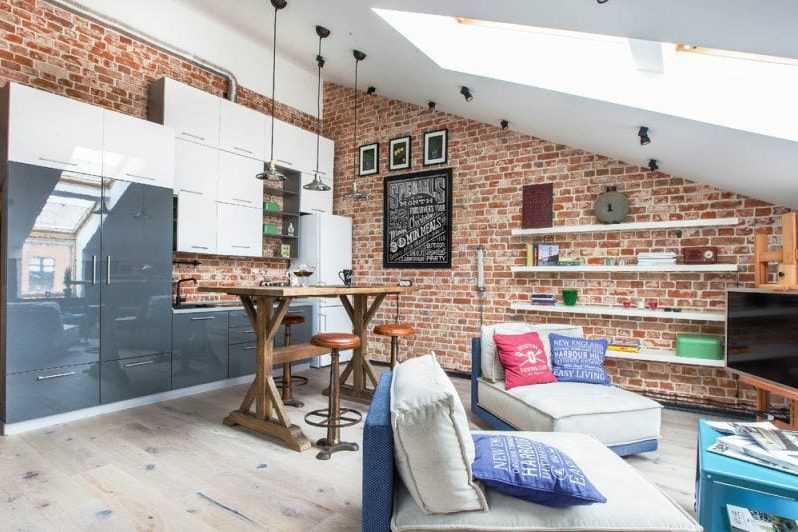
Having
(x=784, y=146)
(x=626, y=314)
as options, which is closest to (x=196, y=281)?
(x=626, y=314)

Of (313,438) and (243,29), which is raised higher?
(243,29)

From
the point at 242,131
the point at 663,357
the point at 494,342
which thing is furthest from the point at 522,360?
the point at 242,131

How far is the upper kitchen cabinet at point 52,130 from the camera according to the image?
3064 mm

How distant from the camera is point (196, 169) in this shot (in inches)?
169

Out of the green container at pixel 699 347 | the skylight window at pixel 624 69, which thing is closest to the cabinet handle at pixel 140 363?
the skylight window at pixel 624 69

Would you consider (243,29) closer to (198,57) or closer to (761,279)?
(198,57)

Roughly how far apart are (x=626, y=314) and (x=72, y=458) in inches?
165

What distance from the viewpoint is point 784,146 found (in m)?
2.49

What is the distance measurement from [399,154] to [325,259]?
158 cm

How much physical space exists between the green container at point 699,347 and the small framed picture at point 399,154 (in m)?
3.38

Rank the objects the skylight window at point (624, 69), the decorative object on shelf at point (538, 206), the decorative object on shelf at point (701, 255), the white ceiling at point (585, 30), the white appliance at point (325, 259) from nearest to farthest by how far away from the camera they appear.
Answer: the white ceiling at point (585, 30) → the skylight window at point (624, 69) → the decorative object on shelf at point (701, 255) → the decorative object on shelf at point (538, 206) → the white appliance at point (325, 259)

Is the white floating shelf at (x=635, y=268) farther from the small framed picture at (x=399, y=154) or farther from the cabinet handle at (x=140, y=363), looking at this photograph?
the cabinet handle at (x=140, y=363)

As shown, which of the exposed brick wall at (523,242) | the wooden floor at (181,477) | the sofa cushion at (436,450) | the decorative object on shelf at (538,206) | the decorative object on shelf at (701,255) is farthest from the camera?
the decorative object on shelf at (538,206)

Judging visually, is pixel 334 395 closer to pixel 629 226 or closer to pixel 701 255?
pixel 629 226
